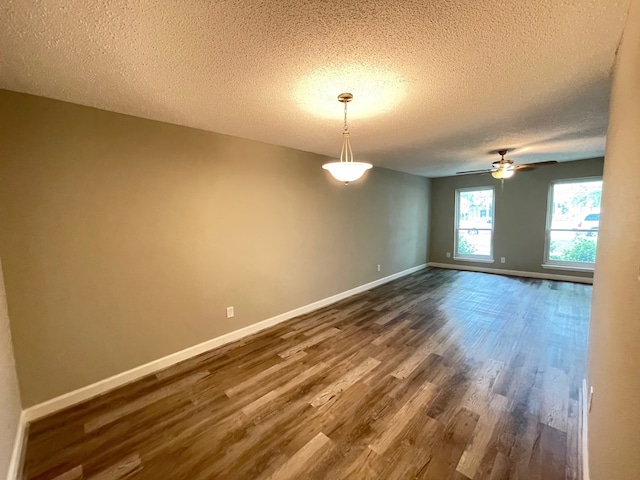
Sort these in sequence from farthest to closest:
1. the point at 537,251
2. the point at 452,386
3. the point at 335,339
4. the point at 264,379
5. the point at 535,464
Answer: the point at 537,251 < the point at 335,339 < the point at 264,379 < the point at 452,386 < the point at 535,464

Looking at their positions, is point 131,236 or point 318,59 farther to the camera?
point 131,236

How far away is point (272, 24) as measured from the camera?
1.24 m

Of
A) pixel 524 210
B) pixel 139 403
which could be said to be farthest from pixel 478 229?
pixel 139 403

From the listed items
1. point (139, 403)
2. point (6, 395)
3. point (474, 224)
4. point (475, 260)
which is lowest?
point (139, 403)

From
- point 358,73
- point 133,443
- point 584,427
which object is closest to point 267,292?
point 133,443

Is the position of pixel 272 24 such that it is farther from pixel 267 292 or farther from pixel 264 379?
pixel 267 292

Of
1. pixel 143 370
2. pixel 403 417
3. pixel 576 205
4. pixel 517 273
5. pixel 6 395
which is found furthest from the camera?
pixel 517 273

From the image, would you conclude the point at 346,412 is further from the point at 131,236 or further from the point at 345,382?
the point at 131,236

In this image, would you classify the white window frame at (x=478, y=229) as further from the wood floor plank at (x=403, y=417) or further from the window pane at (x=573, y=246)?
the wood floor plank at (x=403, y=417)

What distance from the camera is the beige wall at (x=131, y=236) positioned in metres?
1.86

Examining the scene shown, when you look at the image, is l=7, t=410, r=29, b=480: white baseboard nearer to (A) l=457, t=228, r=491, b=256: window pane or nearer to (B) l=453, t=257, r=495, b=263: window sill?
(B) l=453, t=257, r=495, b=263: window sill

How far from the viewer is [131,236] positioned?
229 cm

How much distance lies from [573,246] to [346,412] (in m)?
5.99

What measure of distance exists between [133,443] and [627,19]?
361 cm
